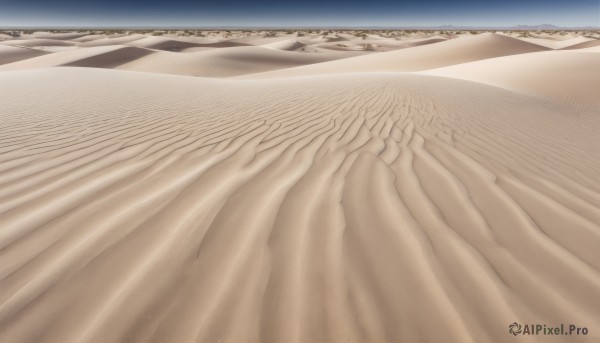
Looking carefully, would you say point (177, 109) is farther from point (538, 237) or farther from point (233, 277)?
point (538, 237)

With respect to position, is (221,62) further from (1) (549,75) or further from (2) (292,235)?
(2) (292,235)

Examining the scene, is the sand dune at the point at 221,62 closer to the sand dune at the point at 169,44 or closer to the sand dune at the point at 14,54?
the sand dune at the point at 14,54

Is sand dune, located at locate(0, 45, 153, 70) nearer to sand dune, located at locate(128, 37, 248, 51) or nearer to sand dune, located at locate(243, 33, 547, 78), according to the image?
sand dune, located at locate(128, 37, 248, 51)

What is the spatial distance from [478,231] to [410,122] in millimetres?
3016

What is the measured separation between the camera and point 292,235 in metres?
2.07

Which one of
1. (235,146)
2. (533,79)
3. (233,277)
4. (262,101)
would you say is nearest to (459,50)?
(533,79)

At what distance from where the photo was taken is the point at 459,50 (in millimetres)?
26469

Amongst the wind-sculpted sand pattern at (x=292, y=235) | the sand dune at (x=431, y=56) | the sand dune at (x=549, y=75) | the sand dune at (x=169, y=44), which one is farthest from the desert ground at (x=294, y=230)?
the sand dune at (x=169, y=44)

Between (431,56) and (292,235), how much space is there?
26.3 metres

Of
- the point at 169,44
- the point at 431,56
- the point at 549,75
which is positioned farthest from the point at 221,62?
the point at 549,75

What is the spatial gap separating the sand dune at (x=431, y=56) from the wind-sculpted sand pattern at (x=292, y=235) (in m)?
17.6

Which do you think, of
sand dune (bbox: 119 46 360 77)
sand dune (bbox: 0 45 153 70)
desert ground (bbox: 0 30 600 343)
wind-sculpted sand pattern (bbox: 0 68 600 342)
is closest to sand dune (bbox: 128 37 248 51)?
sand dune (bbox: 0 45 153 70)

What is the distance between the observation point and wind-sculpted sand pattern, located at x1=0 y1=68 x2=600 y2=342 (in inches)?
59.8

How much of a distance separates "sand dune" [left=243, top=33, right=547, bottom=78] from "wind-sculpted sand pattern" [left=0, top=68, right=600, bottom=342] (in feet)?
57.9
